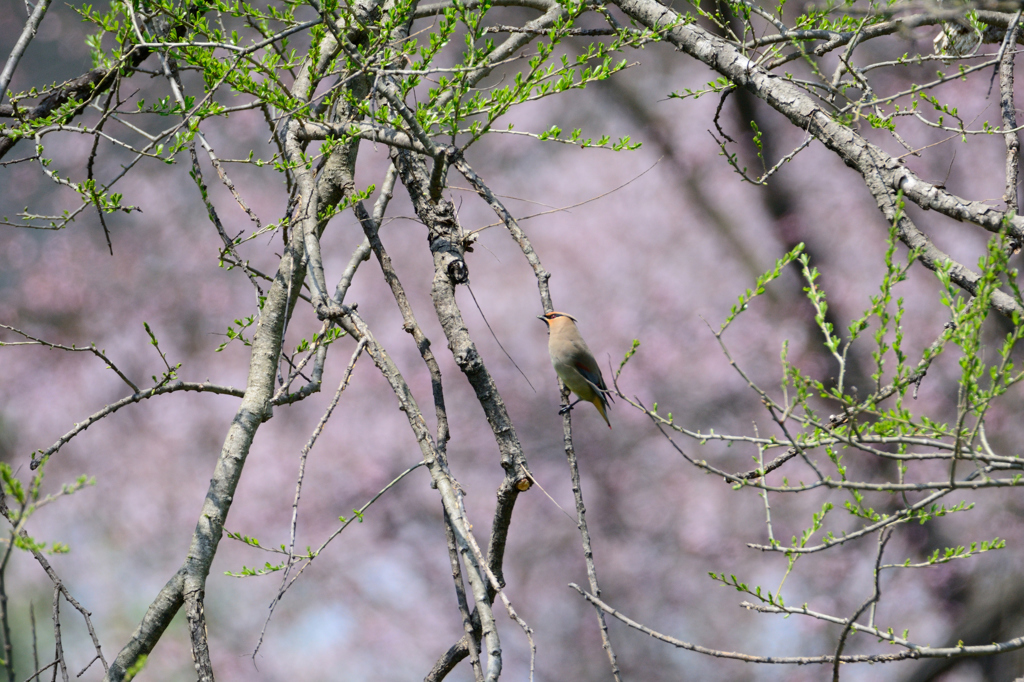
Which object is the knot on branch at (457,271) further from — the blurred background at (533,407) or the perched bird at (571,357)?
the blurred background at (533,407)

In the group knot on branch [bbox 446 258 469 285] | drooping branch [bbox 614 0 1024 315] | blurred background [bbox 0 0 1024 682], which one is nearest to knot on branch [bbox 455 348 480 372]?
knot on branch [bbox 446 258 469 285]

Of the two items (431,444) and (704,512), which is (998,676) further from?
(431,444)

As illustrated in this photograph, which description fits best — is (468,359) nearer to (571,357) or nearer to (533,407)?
(571,357)

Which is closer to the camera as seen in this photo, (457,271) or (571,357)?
(457,271)

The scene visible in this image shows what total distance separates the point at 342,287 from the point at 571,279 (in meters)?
2.32

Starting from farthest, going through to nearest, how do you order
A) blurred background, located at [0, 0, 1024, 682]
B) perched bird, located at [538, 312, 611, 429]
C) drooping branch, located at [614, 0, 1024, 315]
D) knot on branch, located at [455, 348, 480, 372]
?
blurred background, located at [0, 0, 1024, 682], perched bird, located at [538, 312, 611, 429], knot on branch, located at [455, 348, 480, 372], drooping branch, located at [614, 0, 1024, 315]

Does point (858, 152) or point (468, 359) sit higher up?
point (858, 152)

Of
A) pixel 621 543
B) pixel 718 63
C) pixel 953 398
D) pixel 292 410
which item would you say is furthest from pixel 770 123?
pixel 292 410

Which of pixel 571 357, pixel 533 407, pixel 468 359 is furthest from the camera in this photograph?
pixel 533 407

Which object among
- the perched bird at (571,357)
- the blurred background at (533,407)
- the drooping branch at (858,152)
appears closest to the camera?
the drooping branch at (858,152)

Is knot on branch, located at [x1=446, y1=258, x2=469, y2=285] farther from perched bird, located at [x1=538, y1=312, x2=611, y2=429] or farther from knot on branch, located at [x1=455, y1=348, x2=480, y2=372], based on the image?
perched bird, located at [x1=538, y1=312, x2=611, y2=429]

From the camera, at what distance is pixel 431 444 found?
3.66ft

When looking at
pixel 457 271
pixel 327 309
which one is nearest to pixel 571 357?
pixel 457 271

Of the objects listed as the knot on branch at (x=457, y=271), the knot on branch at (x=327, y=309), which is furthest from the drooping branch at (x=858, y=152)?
the knot on branch at (x=327, y=309)
